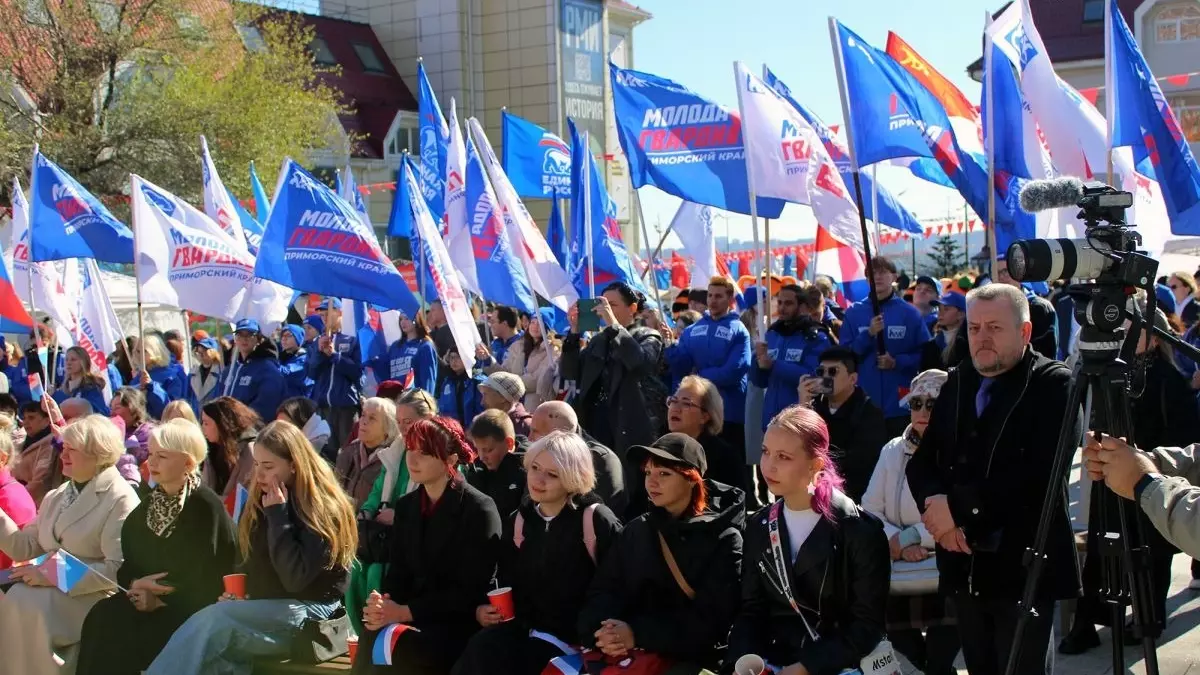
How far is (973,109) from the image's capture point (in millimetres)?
10102

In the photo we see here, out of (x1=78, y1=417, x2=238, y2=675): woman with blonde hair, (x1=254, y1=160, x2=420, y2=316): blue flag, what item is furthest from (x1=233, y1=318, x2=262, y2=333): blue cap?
(x1=78, y1=417, x2=238, y2=675): woman with blonde hair

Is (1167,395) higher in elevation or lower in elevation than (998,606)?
higher

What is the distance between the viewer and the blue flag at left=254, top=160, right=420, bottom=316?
32.8 feet

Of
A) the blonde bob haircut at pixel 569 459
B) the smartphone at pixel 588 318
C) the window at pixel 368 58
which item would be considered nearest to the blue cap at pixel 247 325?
the smartphone at pixel 588 318

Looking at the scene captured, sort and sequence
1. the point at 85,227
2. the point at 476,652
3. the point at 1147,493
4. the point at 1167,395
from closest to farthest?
1. the point at 1147,493
2. the point at 476,652
3. the point at 1167,395
4. the point at 85,227

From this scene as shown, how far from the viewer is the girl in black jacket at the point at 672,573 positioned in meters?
4.82

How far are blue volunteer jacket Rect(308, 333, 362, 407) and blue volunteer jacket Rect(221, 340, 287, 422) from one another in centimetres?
43

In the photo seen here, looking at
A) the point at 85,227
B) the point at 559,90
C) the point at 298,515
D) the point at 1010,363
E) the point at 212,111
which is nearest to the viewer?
the point at 1010,363

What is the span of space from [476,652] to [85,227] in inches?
344

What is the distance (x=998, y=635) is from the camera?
4.43m

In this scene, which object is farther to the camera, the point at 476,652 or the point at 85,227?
the point at 85,227

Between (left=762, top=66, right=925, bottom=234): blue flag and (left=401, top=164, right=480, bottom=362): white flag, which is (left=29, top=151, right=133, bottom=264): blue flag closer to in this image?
(left=401, top=164, right=480, bottom=362): white flag

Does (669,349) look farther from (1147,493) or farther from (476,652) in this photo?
(1147,493)

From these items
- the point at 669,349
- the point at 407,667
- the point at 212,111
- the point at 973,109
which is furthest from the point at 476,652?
the point at 212,111
